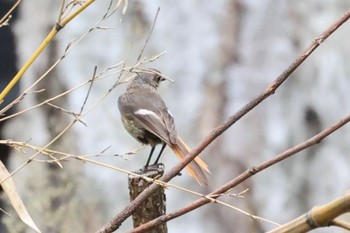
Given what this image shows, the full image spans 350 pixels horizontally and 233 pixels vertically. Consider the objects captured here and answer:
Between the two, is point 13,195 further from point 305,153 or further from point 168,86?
point 305,153

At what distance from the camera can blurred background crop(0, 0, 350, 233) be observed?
185 inches

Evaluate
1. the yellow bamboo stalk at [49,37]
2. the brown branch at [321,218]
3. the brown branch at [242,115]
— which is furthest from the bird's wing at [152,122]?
the brown branch at [321,218]

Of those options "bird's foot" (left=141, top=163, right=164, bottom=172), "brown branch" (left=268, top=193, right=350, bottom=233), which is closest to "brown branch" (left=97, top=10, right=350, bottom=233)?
"brown branch" (left=268, top=193, right=350, bottom=233)

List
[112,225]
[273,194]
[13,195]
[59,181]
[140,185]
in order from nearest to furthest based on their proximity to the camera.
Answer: [112,225], [13,195], [140,185], [59,181], [273,194]

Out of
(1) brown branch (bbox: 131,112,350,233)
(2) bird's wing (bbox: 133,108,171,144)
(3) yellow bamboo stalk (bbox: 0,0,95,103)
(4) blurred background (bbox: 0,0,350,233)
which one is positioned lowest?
(1) brown branch (bbox: 131,112,350,233)

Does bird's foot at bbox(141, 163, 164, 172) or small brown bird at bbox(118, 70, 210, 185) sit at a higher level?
small brown bird at bbox(118, 70, 210, 185)

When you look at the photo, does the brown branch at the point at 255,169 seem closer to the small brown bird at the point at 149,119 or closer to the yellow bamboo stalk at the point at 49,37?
the yellow bamboo stalk at the point at 49,37

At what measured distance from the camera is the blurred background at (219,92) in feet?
15.4

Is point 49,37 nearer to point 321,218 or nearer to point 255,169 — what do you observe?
point 255,169

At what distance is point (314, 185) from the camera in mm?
4910

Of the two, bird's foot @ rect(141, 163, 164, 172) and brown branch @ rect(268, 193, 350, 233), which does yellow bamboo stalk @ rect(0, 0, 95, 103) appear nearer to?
brown branch @ rect(268, 193, 350, 233)

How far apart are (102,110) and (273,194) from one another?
3.24 ft

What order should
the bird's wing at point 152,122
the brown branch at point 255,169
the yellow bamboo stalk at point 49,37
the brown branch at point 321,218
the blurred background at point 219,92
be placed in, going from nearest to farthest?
the brown branch at point 321,218
the brown branch at point 255,169
the yellow bamboo stalk at point 49,37
the bird's wing at point 152,122
the blurred background at point 219,92

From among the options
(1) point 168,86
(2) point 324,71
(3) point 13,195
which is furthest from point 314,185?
(3) point 13,195
